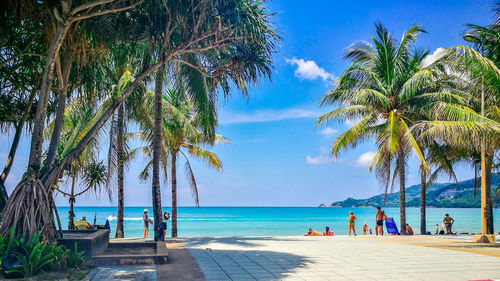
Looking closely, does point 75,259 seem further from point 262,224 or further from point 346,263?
point 262,224

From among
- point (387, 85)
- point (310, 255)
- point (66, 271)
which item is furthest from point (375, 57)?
point (66, 271)

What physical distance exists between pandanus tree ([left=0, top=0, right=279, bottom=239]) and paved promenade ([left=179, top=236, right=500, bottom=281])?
360 centimetres

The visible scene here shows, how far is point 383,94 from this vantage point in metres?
20.3

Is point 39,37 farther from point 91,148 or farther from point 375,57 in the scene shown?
point 375,57

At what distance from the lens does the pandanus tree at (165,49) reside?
8031 mm

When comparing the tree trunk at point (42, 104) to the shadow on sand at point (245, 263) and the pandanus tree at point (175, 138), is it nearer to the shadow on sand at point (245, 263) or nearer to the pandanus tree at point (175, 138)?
the shadow on sand at point (245, 263)

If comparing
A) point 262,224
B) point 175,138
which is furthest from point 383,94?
point 262,224

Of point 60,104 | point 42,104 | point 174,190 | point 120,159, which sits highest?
point 60,104

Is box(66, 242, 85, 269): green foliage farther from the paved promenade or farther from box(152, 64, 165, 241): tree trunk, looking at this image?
box(152, 64, 165, 241): tree trunk

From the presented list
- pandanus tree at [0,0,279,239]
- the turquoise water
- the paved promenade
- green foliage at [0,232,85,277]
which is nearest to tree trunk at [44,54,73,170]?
pandanus tree at [0,0,279,239]

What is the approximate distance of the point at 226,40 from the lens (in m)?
11.4

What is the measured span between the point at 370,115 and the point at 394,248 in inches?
365

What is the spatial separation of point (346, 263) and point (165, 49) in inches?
278

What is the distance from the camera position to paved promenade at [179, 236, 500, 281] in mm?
7766
